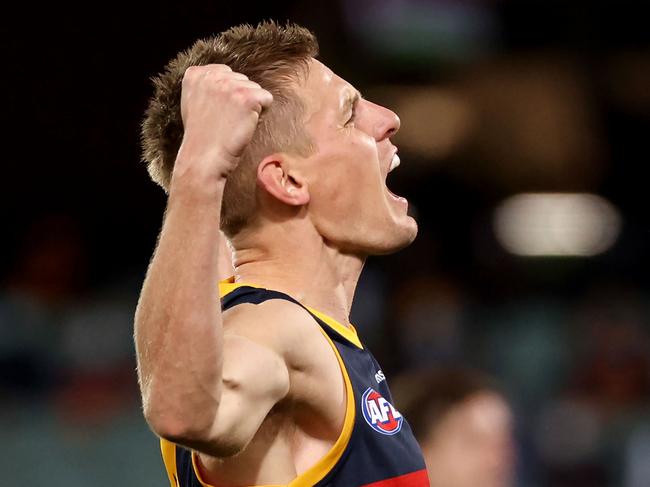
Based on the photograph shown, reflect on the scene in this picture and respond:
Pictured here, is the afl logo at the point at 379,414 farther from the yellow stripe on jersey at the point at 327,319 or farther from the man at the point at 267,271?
the yellow stripe on jersey at the point at 327,319

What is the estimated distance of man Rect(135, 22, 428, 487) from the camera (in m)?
1.67

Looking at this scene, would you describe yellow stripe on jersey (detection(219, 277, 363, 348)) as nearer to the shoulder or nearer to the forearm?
the shoulder

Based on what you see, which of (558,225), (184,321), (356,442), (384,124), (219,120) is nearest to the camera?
(184,321)

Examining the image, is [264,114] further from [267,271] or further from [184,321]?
[184,321]

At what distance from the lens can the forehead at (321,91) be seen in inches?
90.0

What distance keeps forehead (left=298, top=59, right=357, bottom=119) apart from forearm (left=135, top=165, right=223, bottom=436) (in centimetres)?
62

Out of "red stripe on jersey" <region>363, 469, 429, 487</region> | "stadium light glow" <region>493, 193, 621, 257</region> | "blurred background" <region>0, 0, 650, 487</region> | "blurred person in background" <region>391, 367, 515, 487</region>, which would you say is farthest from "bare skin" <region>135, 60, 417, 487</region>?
"stadium light glow" <region>493, 193, 621, 257</region>

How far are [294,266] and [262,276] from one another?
0.22ft

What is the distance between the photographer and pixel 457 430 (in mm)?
3324

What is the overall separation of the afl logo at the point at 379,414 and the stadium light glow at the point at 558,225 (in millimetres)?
5020

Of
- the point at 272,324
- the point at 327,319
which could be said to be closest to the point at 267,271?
the point at 327,319

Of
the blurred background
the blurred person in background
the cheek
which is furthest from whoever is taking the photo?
the blurred background

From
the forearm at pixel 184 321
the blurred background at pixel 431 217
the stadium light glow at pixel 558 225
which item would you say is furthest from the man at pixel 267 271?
the stadium light glow at pixel 558 225

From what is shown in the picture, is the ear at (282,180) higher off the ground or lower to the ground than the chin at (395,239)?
higher
